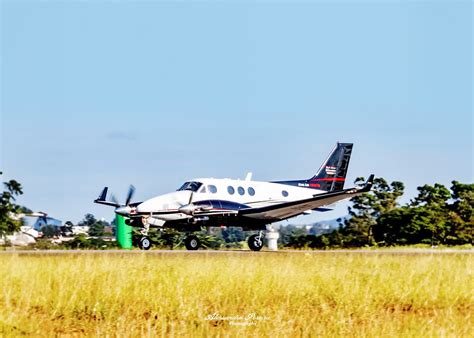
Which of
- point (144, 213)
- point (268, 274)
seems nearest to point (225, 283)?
point (268, 274)

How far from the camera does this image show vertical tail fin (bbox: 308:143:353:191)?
44281mm

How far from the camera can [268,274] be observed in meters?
18.7

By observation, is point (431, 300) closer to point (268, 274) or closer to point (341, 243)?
point (268, 274)

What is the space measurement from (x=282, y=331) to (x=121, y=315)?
Result: 9.89 feet

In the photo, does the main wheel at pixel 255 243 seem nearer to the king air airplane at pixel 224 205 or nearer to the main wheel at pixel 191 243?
the king air airplane at pixel 224 205

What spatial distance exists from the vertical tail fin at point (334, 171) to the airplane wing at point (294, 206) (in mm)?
3878

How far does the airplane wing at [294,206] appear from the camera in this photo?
38.6m

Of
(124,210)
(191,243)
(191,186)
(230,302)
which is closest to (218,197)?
(191,186)

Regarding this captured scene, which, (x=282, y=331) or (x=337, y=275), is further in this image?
(x=337, y=275)

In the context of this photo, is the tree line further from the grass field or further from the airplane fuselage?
the grass field

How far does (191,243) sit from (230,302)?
24.3 metres

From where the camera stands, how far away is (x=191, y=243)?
39.8 m

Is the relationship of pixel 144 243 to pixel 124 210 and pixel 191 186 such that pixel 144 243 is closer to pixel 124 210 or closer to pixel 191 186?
pixel 124 210

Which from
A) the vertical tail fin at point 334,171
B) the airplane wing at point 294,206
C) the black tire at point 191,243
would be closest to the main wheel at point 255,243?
the airplane wing at point 294,206
